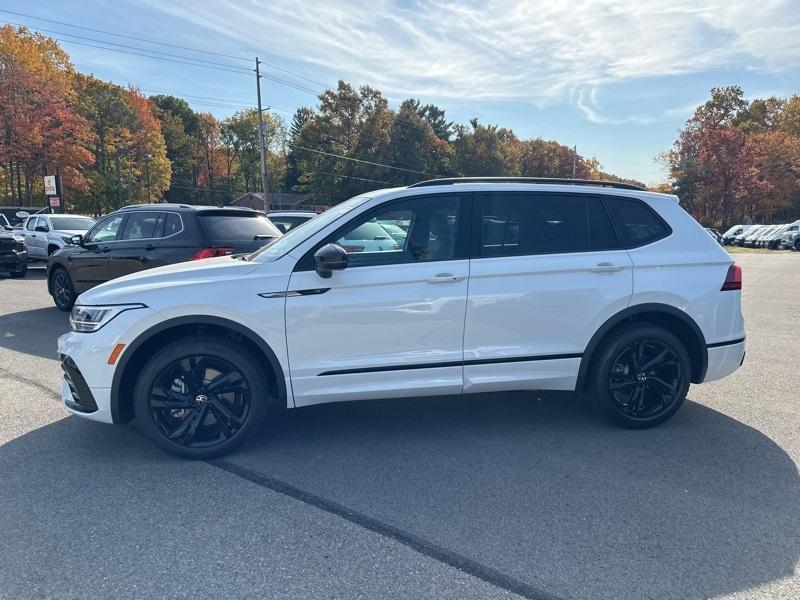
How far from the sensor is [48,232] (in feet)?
53.3

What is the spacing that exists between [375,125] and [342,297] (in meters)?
54.0

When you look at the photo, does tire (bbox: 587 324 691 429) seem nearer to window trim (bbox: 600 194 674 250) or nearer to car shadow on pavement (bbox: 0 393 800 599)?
car shadow on pavement (bbox: 0 393 800 599)

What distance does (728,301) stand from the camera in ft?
13.9

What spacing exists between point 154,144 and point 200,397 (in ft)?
196

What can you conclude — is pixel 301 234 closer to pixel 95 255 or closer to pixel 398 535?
pixel 398 535

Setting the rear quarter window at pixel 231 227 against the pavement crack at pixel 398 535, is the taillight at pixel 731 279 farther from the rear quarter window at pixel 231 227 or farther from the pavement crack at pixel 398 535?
the rear quarter window at pixel 231 227

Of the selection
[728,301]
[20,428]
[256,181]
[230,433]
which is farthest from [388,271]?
[256,181]

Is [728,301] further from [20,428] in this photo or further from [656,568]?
[20,428]

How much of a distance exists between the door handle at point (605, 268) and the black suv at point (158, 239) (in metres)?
4.86

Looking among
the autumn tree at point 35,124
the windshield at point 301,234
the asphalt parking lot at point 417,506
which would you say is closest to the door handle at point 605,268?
the asphalt parking lot at point 417,506

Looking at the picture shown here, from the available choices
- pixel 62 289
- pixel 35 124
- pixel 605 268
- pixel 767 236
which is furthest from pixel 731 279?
pixel 767 236

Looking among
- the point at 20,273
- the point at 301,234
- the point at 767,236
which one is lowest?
the point at 767,236

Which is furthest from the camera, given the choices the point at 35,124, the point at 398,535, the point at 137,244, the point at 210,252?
the point at 35,124

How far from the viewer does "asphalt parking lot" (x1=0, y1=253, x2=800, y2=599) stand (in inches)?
98.7
